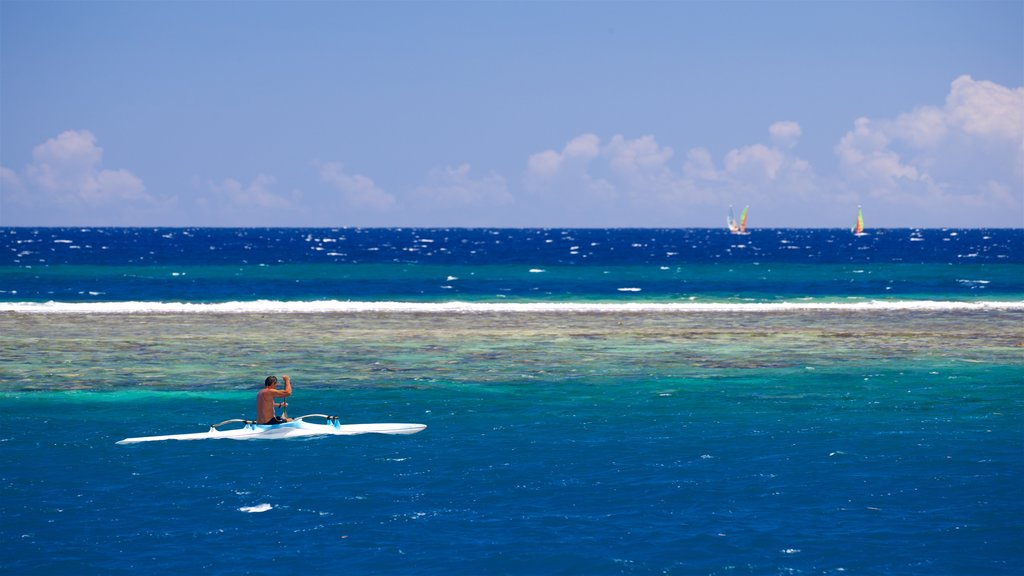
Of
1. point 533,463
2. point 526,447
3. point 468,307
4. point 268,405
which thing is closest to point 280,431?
point 268,405

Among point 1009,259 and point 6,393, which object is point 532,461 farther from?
point 1009,259

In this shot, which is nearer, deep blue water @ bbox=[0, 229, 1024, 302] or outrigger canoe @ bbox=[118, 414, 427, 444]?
outrigger canoe @ bbox=[118, 414, 427, 444]

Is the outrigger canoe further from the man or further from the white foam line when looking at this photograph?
the white foam line

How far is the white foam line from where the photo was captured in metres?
58.7

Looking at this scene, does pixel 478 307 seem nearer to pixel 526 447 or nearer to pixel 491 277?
pixel 491 277

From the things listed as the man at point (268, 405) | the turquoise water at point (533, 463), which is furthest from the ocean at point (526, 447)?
the man at point (268, 405)

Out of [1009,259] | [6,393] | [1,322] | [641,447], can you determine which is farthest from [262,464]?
[1009,259]

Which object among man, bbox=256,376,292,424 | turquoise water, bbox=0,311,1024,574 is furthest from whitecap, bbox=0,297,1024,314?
man, bbox=256,376,292,424

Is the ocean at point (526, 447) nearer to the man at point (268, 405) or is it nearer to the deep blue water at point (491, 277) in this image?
the man at point (268, 405)

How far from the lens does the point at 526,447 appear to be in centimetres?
2345

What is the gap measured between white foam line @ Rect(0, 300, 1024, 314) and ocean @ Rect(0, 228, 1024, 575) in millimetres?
4246

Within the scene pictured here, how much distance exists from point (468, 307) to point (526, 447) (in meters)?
38.6

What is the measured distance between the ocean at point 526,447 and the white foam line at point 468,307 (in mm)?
4246

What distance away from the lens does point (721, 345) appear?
4162 cm
